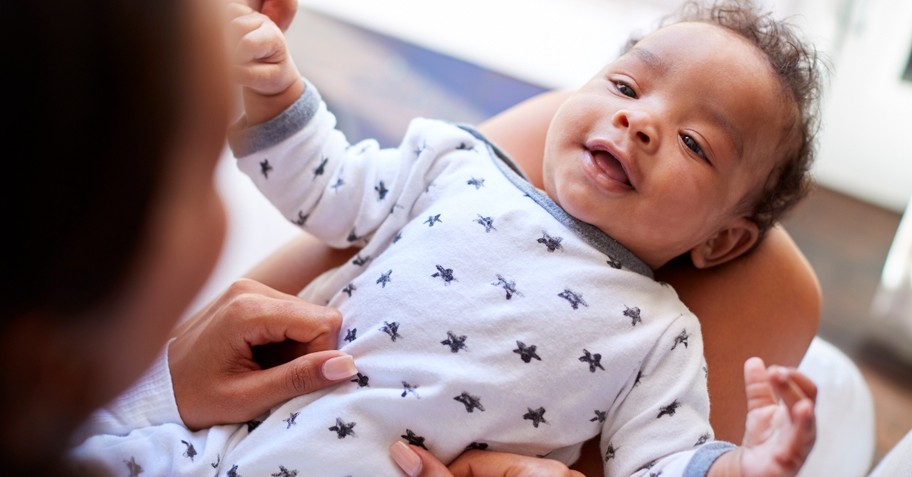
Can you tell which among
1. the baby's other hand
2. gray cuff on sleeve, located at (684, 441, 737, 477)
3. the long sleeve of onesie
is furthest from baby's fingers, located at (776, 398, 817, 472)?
the baby's other hand

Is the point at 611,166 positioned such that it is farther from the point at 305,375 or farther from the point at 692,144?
the point at 305,375

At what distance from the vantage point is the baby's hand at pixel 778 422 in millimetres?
729

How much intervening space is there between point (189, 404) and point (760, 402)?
652mm

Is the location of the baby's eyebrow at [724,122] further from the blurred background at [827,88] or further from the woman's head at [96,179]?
the blurred background at [827,88]

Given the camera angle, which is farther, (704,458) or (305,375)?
(305,375)

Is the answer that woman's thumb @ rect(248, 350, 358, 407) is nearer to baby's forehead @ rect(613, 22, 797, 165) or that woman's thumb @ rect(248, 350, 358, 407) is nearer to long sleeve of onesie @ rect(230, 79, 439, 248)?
long sleeve of onesie @ rect(230, 79, 439, 248)

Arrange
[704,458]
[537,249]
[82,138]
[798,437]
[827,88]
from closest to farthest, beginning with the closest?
1. [82,138]
2. [798,437]
3. [704,458]
4. [537,249]
5. [827,88]

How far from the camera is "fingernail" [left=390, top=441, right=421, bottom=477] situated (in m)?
0.93

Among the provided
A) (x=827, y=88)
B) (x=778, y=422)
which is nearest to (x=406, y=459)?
(x=778, y=422)

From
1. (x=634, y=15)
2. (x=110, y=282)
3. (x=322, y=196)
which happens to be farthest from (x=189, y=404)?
(x=634, y=15)

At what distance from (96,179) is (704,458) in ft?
2.11

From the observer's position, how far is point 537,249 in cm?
105

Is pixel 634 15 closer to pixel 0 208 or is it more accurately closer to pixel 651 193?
pixel 651 193

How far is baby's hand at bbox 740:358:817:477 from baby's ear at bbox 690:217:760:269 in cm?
35
